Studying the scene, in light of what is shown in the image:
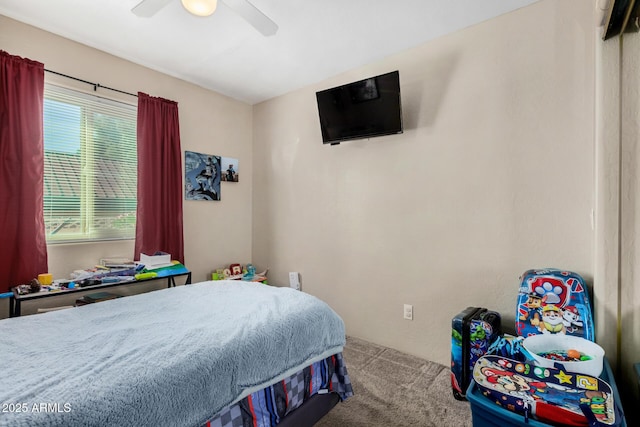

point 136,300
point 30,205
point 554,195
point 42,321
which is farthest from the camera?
point 30,205

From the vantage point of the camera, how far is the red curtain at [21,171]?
209 centimetres

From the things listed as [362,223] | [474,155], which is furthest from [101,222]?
[474,155]

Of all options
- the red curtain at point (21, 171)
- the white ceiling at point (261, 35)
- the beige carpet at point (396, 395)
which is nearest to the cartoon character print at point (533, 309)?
the beige carpet at point (396, 395)

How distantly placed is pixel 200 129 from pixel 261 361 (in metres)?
2.74

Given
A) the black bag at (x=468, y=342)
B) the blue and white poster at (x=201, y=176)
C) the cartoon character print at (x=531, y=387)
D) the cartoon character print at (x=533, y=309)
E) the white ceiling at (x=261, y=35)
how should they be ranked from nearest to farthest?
the cartoon character print at (x=531, y=387) < the cartoon character print at (x=533, y=309) < the black bag at (x=468, y=342) < the white ceiling at (x=261, y=35) < the blue and white poster at (x=201, y=176)

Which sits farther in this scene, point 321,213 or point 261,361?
point 321,213

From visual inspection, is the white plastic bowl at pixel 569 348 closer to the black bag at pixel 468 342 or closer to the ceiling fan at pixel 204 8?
the black bag at pixel 468 342

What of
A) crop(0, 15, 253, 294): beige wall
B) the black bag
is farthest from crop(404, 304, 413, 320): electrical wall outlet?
crop(0, 15, 253, 294): beige wall

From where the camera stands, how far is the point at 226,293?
202 cm

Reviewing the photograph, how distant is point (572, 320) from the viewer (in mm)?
1656

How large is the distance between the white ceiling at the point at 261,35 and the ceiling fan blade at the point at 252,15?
0.80 ft

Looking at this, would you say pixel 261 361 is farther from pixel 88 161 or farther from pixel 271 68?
pixel 271 68

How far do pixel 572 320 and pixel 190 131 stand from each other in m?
3.48

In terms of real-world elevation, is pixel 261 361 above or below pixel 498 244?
below
